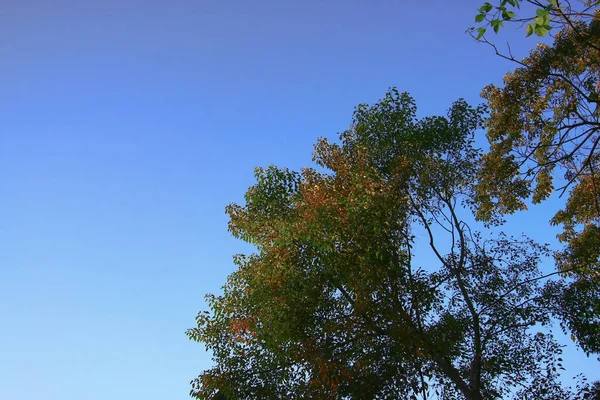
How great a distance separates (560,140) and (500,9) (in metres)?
9.99

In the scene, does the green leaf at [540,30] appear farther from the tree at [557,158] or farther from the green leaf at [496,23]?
the tree at [557,158]

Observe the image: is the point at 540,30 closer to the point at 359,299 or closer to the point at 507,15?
the point at 507,15

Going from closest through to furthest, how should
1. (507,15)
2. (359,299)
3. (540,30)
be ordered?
(540,30), (507,15), (359,299)

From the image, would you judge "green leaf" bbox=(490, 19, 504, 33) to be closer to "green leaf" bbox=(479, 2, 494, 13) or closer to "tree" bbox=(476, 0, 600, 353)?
"green leaf" bbox=(479, 2, 494, 13)

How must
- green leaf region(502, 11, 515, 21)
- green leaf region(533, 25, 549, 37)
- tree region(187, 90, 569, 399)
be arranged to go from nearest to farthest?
green leaf region(533, 25, 549, 37) → green leaf region(502, 11, 515, 21) → tree region(187, 90, 569, 399)

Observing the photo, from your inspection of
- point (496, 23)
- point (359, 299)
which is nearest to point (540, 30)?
point (496, 23)

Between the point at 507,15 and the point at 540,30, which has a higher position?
the point at 507,15

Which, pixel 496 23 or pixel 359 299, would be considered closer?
pixel 496 23

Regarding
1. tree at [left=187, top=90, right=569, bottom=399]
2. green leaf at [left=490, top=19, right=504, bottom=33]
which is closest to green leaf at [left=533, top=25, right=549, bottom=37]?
green leaf at [left=490, top=19, right=504, bottom=33]

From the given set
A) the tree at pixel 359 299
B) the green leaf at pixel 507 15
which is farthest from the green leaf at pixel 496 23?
the tree at pixel 359 299

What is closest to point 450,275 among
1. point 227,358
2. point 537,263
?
point 537,263

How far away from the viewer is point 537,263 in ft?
53.8

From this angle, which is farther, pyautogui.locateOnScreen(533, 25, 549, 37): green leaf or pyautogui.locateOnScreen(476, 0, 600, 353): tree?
pyautogui.locateOnScreen(476, 0, 600, 353): tree

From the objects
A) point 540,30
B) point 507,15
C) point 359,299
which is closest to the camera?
point 540,30
